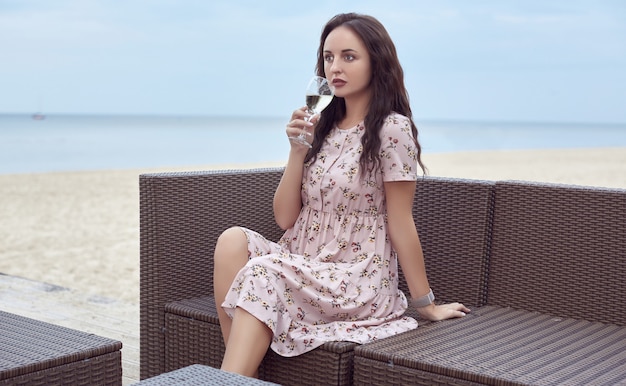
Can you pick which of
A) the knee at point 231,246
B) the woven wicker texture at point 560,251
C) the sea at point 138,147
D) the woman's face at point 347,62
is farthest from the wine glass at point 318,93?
the sea at point 138,147

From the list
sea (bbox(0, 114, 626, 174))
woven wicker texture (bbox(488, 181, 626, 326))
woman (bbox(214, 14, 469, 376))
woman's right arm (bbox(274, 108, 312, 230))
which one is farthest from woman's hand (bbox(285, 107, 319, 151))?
sea (bbox(0, 114, 626, 174))

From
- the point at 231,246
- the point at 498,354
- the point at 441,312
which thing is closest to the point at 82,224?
the point at 231,246

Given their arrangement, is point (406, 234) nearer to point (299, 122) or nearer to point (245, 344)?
point (299, 122)

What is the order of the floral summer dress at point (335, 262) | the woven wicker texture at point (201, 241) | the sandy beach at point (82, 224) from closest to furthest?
1. the floral summer dress at point (335, 262)
2. the woven wicker texture at point (201, 241)
3. the sandy beach at point (82, 224)

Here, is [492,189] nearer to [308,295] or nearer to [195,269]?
[308,295]

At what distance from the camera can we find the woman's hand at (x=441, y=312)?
8.87ft

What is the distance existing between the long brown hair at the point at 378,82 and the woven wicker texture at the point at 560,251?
47 cm

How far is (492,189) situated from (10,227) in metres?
8.54

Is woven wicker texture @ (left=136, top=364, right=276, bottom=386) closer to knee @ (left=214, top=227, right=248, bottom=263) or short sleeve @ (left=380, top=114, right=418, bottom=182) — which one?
knee @ (left=214, top=227, right=248, bottom=263)

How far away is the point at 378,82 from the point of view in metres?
2.78

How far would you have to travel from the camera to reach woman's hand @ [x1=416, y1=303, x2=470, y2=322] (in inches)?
106

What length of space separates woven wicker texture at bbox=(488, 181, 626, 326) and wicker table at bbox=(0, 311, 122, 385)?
4.81 feet

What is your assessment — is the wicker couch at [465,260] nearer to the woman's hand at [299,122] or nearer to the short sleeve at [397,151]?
the short sleeve at [397,151]

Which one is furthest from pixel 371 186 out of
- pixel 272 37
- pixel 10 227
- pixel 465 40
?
pixel 465 40
